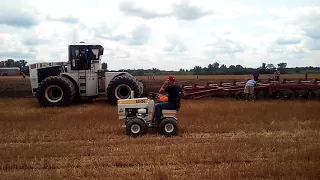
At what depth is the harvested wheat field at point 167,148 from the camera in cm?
692

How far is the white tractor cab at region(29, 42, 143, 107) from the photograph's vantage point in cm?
1725

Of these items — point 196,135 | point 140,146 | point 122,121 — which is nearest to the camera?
point 140,146

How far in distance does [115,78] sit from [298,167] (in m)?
11.5

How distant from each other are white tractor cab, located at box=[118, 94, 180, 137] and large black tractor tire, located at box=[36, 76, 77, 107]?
662cm

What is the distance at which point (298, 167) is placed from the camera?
7.07 metres

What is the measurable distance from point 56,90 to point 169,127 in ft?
28.3

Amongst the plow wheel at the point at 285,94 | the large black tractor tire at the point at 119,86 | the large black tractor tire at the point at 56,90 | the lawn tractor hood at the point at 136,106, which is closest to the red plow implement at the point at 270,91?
the plow wheel at the point at 285,94

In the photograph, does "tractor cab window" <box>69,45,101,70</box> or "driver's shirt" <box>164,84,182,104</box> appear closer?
"driver's shirt" <box>164,84,182,104</box>

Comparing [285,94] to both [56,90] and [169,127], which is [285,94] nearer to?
[56,90]

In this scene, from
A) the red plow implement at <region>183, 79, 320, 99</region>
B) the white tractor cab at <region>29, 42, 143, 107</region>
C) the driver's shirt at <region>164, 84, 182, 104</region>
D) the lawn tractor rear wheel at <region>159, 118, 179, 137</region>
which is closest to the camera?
the lawn tractor rear wheel at <region>159, 118, 179, 137</region>

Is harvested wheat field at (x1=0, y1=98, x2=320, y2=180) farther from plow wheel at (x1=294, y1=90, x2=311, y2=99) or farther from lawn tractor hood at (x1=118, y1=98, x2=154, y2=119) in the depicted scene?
plow wheel at (x1=294, y1=90, x2=311, y2=99)

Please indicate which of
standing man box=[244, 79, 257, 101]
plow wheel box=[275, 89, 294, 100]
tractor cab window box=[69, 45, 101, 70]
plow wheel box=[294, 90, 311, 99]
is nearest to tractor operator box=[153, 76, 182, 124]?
tractor cab window box=[69, 45, 101, 70]

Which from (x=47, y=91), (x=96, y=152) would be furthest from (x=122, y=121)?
(x=47, y=91)

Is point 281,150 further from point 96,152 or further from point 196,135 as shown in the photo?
point 96,152
